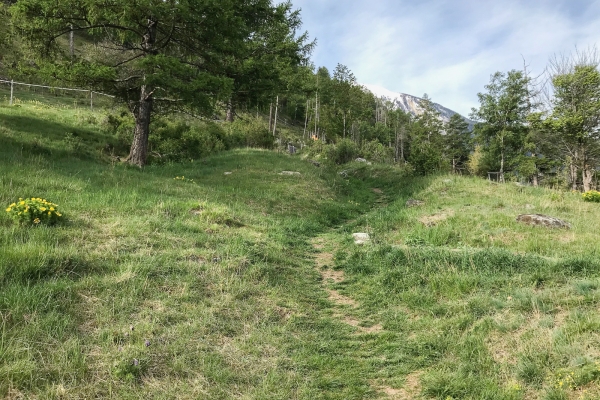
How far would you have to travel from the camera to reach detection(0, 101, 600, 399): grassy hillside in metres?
2.88

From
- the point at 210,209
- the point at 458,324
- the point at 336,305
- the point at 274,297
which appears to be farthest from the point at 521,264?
the point at 210,209

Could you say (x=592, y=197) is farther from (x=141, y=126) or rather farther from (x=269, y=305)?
(x=141, y=126)

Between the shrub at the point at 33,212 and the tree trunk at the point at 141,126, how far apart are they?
8074mm

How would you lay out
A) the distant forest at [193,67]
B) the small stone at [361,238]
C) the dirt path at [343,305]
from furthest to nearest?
the distant forest at [193,67]
the small stone at [361,238]
the dirt path at [343,305]

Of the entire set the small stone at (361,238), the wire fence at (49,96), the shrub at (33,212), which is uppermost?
the wire fence at (49,96)

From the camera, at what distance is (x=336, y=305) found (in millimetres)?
5016

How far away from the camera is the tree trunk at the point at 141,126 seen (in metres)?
12.5

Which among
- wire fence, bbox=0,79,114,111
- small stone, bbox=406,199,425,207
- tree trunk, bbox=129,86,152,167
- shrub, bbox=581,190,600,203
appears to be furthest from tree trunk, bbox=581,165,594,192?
wire fence, bbox=0,79,114,111

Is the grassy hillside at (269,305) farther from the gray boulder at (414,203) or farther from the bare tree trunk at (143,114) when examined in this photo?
the bare tree trunk at (143,114)

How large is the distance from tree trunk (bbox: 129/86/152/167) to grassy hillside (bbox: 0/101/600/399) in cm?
439

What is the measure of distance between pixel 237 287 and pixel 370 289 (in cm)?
215

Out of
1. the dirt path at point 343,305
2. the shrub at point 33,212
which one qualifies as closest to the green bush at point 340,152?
the dirt path at point 343,305

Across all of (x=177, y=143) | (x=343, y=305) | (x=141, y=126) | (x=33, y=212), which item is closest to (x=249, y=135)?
(x=177, y=143)

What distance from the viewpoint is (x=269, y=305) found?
4.51 metres
